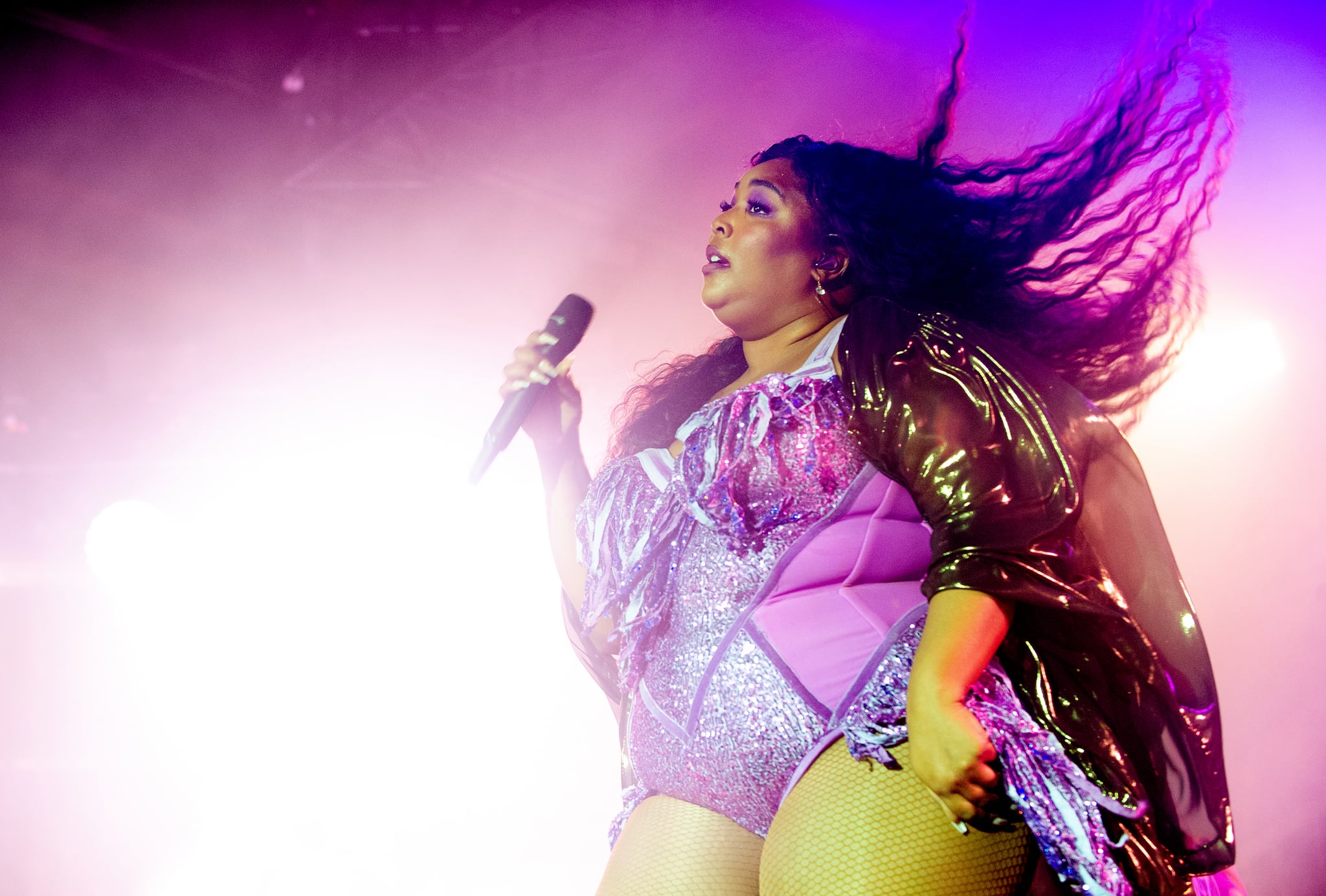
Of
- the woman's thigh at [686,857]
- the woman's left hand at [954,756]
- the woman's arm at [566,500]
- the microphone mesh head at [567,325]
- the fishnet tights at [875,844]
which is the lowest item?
the woman's thigh at [686,857]

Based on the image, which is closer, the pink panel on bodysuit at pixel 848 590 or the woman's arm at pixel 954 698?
the woman's arm at pixel 954 698

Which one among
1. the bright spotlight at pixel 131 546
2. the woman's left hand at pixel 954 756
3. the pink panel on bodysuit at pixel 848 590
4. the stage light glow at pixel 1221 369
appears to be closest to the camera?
the woman's left hand at pixel 954 756

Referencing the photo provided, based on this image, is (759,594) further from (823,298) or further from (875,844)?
(823,298)

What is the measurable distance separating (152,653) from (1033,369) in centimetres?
225

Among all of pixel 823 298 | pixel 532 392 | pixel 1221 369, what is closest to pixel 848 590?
pixel 823 298

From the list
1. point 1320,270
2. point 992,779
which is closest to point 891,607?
point 992,779

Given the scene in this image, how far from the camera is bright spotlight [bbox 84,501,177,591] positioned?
2299 millimetres

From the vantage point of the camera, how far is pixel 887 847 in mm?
769

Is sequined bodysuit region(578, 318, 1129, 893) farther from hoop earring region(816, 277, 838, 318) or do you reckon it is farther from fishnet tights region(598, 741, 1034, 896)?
hoop earring region(816, 277, 838, 318)

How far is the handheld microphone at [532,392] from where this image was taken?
1.30 metres

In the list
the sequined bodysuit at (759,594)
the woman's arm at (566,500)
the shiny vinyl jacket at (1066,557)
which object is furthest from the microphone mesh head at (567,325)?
the shiny vinyl jacket at (1066,557)

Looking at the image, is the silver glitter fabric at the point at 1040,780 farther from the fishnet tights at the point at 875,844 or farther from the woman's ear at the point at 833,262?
the woman's ear at the point at 833,262

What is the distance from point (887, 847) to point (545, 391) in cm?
83

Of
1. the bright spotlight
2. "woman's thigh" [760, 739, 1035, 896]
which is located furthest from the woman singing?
the bright spotlight
